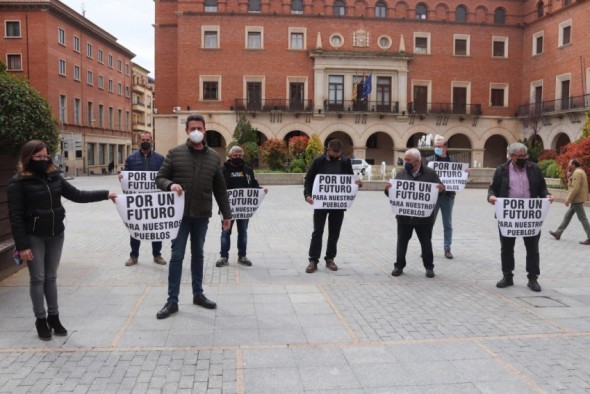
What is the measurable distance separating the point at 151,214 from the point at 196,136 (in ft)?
3.58

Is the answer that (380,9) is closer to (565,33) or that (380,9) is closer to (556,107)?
(565,33)

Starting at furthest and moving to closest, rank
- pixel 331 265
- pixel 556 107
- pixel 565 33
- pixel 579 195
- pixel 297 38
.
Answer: pixel 297 38 < pixel 556 107 < pixel 565 33 < pixel 579 195 < pixel 331 265

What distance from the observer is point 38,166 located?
4754mm

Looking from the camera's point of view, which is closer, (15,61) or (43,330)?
(43,330)

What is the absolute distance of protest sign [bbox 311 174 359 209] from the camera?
7.88 m

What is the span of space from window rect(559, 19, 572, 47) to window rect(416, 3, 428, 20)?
34.3 ft

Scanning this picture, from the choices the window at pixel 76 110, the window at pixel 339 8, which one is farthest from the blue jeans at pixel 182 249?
the window at pixel 76 110

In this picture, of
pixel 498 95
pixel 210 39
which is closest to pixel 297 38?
pixel 210 39

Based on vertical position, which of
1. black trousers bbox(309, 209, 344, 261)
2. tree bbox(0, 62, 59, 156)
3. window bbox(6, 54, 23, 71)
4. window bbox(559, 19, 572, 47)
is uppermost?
window bbox(559, 19, 572, 47)

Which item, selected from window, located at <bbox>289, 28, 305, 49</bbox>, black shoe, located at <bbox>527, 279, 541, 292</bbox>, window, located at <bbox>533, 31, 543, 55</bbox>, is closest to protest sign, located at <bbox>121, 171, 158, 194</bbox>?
black shoe, located at <bbox>527, 279, 541, 292</bbox>

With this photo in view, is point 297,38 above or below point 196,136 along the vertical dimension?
above

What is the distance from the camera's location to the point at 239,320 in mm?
5469

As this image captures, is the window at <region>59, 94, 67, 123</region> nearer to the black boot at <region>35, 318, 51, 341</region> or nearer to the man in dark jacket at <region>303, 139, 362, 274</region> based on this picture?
the man in dark jacket at <region>303, 139, 362, 274</region>

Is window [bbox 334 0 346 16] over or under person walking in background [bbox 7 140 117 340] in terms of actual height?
over
